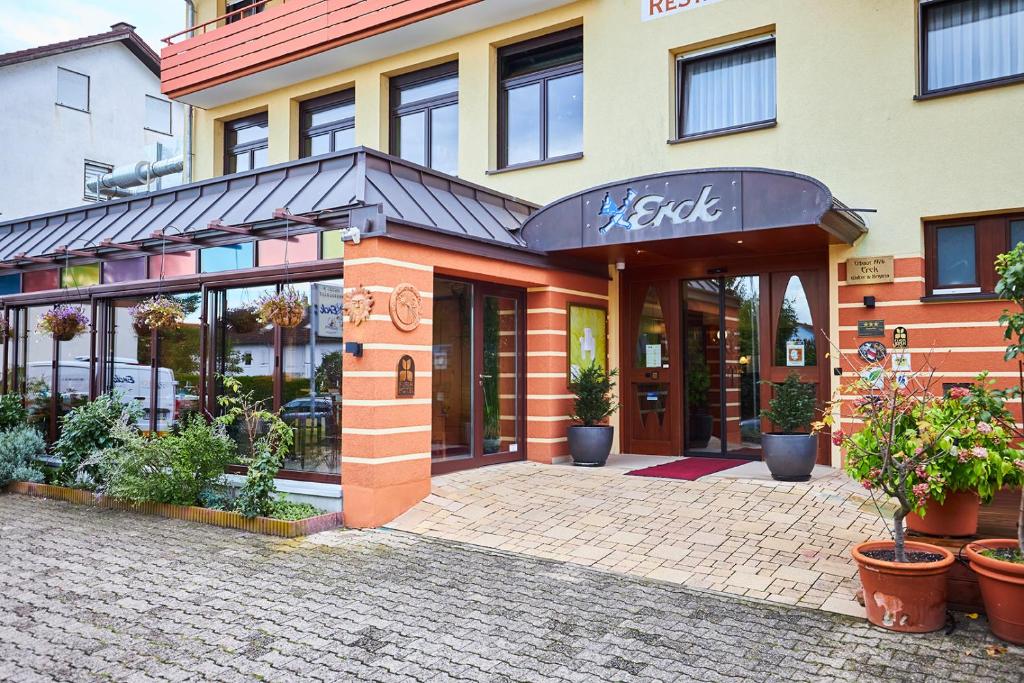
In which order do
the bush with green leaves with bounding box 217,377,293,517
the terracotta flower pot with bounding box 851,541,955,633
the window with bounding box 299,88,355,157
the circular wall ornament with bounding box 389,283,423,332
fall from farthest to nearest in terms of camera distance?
the window with bounding box 299,88,355,157
the circular wall ornament with bounding box 389,283,423,332
the bush with green leaves with bounding box 217,377,293,517
the terracotta flower pot with bounding box 851,541,955,633

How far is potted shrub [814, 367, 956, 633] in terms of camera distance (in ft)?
15.3

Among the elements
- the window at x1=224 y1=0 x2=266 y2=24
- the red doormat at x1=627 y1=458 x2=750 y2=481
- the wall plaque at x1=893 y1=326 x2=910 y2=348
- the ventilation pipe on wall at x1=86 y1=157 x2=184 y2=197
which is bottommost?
the red doormat at x1=627 y1=458 x2=750 y2=481

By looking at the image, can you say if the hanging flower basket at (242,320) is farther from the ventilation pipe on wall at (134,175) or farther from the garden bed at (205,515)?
the ventilation pipe on wall at (134,175)

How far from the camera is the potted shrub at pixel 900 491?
15.3 ft

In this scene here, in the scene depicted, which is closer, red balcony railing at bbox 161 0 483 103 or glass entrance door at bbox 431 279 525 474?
glass entrance door at bbox 431 279 525 474

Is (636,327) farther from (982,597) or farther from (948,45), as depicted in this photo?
(982,597)

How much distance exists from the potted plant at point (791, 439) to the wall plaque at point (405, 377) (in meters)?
3.82

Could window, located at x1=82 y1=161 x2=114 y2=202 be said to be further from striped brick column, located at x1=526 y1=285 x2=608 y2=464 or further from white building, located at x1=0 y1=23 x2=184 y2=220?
striped brick column, located at x1=526 y1=285 x2=608 y2=464

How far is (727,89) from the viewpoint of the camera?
34.8 feet

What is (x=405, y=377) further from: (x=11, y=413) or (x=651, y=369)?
(x=11, y=413)

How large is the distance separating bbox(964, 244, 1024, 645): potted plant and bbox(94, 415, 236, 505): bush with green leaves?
257 inches

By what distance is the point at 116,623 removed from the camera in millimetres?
4867

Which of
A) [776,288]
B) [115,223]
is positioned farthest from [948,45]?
[115,223]

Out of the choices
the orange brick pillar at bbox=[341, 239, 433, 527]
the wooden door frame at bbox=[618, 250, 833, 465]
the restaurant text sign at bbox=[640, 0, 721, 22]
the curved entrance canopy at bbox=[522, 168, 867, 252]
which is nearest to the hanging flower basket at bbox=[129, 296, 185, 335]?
the orange brick pillar at bbox=[341, 239, 433, 527]
